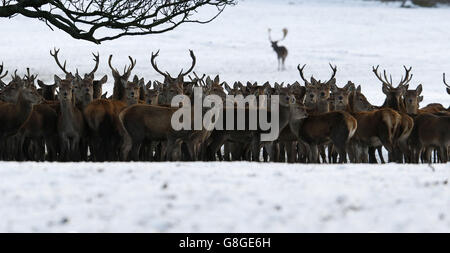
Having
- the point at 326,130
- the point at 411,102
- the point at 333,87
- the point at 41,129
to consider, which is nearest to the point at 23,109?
the point at 41,129

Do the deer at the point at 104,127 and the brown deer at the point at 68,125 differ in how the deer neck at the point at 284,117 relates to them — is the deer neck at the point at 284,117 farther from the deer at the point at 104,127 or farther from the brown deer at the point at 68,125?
the brown deer at the point at 68,125

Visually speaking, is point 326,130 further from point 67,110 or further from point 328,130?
point 67,110

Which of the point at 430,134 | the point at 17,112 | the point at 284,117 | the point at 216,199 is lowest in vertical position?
the point at 216,199

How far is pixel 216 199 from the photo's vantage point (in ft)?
24.8

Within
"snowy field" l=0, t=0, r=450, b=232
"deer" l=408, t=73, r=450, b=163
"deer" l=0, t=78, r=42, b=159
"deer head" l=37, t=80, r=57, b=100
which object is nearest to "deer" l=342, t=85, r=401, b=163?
"deer" l=408, t=73, r=450, b=163

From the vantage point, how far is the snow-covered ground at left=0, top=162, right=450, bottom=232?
700 cm

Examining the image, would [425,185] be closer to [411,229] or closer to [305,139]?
[411,229]

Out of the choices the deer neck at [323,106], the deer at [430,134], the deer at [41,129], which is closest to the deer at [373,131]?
the deer at [430,134]

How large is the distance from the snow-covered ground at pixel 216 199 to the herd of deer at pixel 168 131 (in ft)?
11.8

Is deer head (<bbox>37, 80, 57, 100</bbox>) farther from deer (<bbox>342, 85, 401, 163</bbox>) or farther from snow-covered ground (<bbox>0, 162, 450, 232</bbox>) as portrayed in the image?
snow-covered ground (<bbox>0, 162, 450, 232</bbox>)

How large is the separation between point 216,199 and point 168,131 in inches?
198

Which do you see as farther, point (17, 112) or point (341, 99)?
→ point (341, 99)

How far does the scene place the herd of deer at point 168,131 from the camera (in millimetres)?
12508
